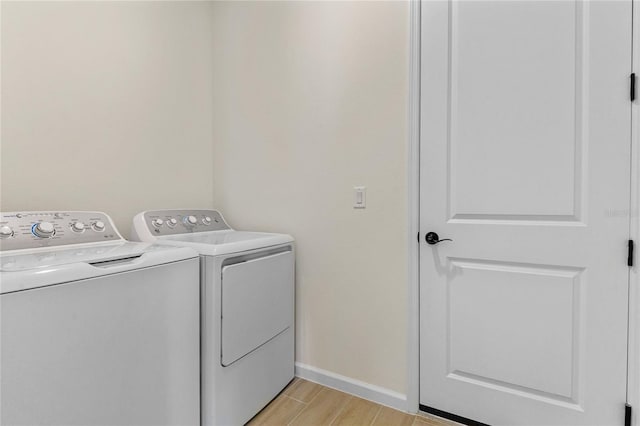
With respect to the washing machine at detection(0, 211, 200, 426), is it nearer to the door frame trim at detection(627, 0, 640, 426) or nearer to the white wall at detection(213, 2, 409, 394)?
the white wall at detection(213, 2, 409, 394)

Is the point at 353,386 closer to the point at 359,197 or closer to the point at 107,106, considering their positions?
the point at 359,197

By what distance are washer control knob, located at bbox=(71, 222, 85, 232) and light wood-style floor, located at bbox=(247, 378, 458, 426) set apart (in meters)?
1.14

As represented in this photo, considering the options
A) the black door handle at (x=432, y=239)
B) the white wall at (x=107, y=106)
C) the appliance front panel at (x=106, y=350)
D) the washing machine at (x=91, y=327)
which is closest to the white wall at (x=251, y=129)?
the white wall at (x=107, y=106)

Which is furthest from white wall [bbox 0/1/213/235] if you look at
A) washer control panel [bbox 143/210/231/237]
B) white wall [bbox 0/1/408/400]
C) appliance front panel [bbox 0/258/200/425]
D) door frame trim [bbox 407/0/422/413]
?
door frame trim [bbox 407/0/422/413]

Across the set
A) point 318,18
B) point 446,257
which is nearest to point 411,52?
point 318,18

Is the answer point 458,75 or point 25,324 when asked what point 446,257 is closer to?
point 458,75

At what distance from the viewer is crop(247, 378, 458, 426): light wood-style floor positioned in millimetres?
1526

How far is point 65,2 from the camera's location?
1528 mm

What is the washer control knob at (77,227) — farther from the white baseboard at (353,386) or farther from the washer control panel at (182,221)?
the white baseboard at (353,386)

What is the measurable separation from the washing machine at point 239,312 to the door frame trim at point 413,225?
65 cm

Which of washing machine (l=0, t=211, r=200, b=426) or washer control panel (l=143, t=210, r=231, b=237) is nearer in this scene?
washing machine (l=0, t=211, r=200, b=426)

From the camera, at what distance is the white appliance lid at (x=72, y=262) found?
0.87m

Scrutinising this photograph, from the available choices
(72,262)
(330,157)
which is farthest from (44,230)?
(330,157)

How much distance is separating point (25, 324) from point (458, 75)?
1794 mm
